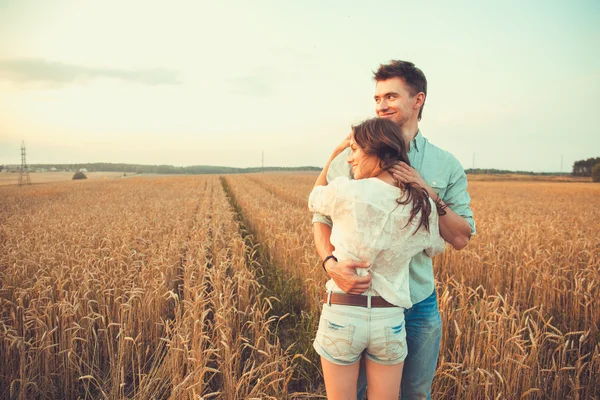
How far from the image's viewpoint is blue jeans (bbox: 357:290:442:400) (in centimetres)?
184

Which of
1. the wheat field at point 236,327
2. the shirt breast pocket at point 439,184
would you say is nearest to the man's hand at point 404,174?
the shirt breast pocket at point 439,184

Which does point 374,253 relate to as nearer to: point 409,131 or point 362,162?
point 362,162

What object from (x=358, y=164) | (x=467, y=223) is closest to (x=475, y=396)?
(x=467, y=223)

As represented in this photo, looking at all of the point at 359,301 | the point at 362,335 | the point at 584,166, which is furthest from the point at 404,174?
the point at 584,166

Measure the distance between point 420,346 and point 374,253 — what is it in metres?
0.70

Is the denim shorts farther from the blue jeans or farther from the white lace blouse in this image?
the blue jeans

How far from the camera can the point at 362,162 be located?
1.64 metres

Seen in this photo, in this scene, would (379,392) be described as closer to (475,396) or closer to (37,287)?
(475,396)

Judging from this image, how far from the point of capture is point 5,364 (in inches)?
122

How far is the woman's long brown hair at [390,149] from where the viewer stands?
5.04 feet

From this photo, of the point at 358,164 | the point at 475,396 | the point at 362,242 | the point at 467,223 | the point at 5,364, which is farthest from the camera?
the point at 5,364

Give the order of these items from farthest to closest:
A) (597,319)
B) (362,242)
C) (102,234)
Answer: (102,234), (597,319), (362,242)

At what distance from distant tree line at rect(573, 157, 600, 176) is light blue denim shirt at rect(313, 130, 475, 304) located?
352 ft

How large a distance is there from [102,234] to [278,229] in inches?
156
